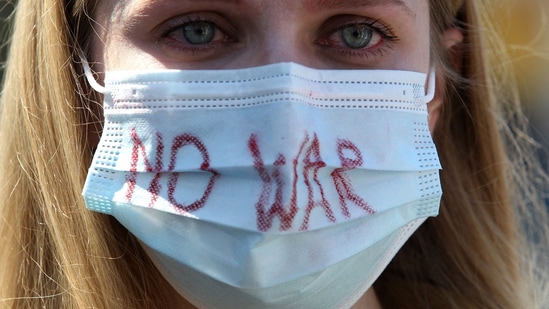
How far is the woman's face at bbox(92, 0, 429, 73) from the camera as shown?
2037mm

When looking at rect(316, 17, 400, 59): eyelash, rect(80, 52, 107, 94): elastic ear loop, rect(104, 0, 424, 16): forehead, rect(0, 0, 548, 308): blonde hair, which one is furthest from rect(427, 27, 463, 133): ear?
rect(80, 52, 107, 94): elastic ear loop

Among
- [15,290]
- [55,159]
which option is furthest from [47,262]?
[55,159]

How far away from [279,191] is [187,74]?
1.36 feet

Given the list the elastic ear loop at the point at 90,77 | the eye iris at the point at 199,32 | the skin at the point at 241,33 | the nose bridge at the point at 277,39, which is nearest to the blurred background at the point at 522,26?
the elastic ear loop at the point at 90,77

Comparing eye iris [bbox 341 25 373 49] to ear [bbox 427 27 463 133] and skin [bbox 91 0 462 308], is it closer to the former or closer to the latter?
skin [bbox 91 0 462 308]

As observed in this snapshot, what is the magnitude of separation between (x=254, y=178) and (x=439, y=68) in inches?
36.5

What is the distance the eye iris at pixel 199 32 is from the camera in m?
2.12

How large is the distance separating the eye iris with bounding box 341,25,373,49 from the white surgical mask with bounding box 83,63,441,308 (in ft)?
0.37

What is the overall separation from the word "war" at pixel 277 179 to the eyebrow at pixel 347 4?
368mm

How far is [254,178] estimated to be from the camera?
193 cm

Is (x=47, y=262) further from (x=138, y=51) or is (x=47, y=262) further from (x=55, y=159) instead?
(x=138, y=51)

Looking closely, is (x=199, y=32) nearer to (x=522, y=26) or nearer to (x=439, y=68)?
(x=439, y=68)

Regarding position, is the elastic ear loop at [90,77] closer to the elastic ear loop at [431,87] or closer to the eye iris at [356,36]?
the eye iris at [356,36]

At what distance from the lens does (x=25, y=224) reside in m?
2.35
